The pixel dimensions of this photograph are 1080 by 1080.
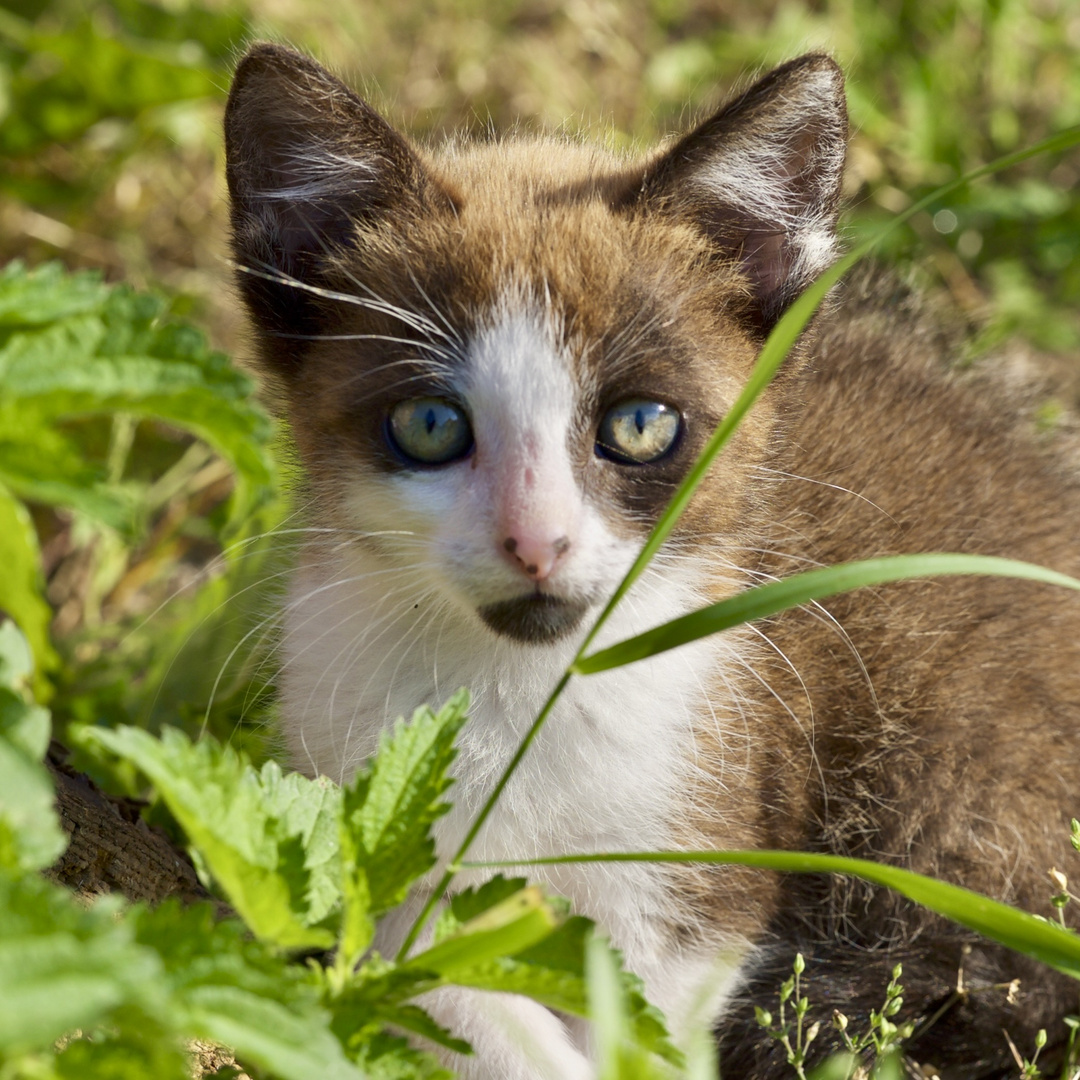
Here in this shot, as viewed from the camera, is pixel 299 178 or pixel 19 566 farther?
pixel 299 178

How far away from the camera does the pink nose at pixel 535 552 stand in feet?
5.59

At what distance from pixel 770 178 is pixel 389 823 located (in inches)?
48.5

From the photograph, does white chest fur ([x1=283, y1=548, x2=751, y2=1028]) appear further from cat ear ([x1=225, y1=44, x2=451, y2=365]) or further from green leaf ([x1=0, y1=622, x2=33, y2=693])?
green leaf ([x1=0, y1=622, x2=33, y2=693])

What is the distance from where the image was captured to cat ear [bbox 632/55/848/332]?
1.94 m

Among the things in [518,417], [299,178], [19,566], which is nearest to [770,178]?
[518,417]

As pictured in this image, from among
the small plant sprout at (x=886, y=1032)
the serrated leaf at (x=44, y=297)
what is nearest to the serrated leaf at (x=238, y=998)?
the serrated leaf at (x=44, y=297)

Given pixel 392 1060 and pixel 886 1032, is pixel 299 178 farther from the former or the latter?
pixel 886 1032

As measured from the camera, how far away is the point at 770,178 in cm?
206

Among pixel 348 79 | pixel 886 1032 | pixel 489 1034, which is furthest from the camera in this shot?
pixel 348 79

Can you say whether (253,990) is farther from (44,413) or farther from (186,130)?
(186,130)

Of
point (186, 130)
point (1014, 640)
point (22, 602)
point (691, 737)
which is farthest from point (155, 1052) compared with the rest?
point (186, 130)

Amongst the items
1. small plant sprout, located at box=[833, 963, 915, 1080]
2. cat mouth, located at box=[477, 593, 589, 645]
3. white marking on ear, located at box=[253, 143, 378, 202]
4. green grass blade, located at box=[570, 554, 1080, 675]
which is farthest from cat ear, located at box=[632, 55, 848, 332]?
small plant sprout, located at box=[833, 963, 915, 1080]

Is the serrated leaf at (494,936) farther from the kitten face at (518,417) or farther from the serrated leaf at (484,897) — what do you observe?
the kitten face at (518,417)

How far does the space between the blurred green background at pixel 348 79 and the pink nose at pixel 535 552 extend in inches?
33.4
